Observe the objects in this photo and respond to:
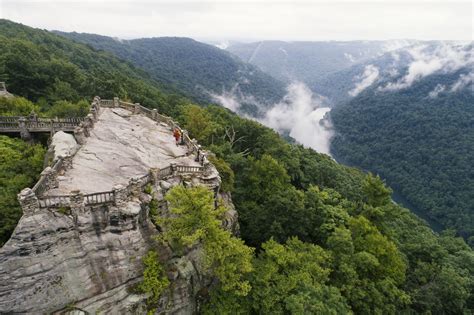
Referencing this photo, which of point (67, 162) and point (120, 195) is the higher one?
point (67, 162)

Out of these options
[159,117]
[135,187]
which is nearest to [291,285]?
[135,187]

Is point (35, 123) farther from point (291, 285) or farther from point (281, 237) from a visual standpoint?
point (291, 285)

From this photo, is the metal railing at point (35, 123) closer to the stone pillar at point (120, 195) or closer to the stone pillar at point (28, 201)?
the stone pillar at point (120, 195)

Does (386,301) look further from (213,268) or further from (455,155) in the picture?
(455,155)

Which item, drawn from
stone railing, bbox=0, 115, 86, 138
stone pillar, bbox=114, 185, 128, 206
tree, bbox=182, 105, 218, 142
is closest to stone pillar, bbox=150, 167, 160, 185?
stone pillar, bbox=114, 185, 128, 206

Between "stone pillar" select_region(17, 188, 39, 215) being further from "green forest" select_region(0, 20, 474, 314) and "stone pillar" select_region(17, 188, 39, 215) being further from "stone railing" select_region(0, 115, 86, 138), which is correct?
"stone railing" select_region(0, 115, 86, 138)

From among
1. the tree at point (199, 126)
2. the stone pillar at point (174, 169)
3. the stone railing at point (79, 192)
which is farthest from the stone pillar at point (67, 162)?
the tree at point (199, 126)

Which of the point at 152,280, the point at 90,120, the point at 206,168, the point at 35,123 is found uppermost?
the point at 90,120
